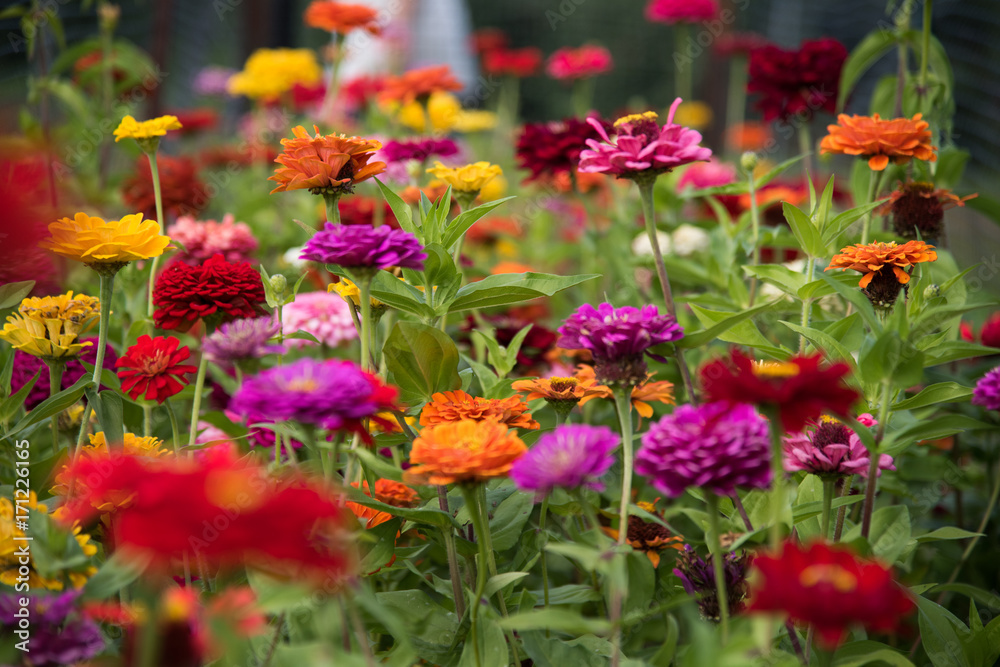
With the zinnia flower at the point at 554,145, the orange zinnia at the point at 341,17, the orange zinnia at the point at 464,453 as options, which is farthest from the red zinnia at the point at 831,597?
the orange zinnia at the point at 341,17

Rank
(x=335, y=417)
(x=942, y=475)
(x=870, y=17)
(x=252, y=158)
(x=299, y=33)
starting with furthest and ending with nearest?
1. (x=299, y=33)
2. (x=870, y=17)
3. (x=252, y=158)
4. (x=942, y=475)
5. (x=335, y=417)

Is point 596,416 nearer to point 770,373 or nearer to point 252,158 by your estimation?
point 770,373

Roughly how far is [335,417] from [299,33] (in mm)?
8234

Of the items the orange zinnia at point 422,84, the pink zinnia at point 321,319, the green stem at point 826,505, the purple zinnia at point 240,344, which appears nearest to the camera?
the purple zinnia at point 240,344

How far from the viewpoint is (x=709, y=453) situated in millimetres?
671

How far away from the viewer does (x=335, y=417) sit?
2.18ft

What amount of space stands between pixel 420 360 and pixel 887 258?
61 centimetres

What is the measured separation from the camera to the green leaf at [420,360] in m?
0.96

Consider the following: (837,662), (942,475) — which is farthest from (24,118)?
(942,475)

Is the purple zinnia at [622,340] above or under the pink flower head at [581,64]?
under

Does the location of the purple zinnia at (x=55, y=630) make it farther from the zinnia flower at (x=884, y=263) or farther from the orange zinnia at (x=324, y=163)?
the zinnia flower at (x=884, y=263)

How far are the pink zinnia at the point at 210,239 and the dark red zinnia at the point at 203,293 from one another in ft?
1.39

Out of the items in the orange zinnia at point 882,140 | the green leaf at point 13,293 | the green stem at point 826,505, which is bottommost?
the green stem at point 826,505

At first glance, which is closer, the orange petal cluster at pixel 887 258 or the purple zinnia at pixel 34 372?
the orange petal cluster at pixel 887 258
